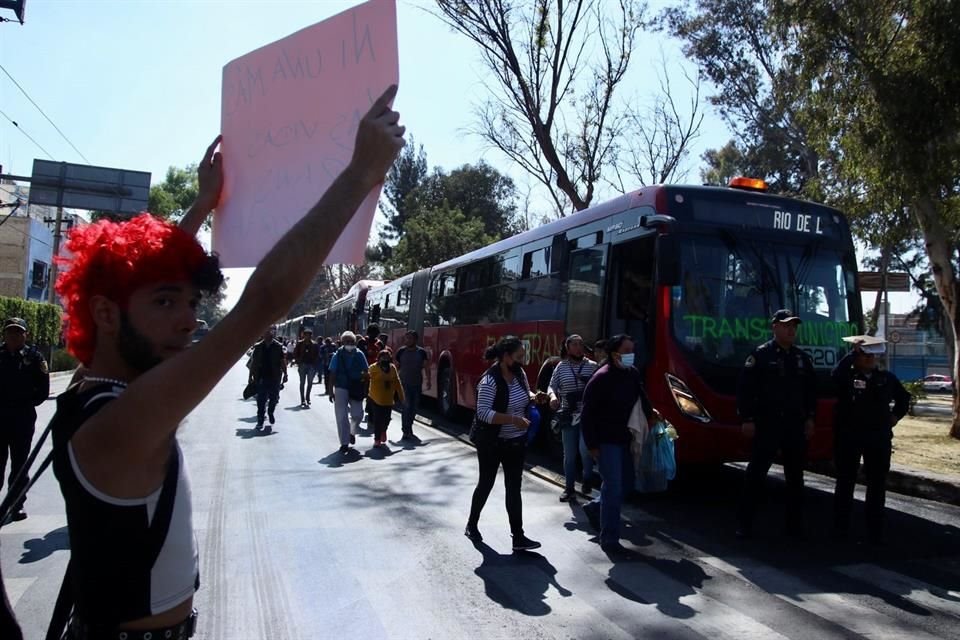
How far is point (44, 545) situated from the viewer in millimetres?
6641

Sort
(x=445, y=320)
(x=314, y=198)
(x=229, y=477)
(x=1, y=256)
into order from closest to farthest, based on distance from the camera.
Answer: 1. (x=314, y=198)
2. (x=229, y=477)
3. (x=445, y=320)
4. (x=1, y=256)

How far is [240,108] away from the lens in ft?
8.06

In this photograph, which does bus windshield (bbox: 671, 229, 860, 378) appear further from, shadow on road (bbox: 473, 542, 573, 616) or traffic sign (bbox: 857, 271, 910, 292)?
traffic sign (bbox: 857, 271, 910, 292)

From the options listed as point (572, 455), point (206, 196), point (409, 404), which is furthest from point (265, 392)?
point (206, 196)

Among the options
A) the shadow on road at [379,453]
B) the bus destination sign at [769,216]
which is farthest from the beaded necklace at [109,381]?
→ the shadow on road at [379,453]

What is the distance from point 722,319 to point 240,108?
7.39 meters

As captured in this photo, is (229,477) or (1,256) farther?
(1,256)

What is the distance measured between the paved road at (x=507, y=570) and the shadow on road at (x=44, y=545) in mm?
22

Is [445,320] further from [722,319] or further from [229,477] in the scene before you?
[722,319]

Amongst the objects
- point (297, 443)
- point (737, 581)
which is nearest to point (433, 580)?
point (737, 581)

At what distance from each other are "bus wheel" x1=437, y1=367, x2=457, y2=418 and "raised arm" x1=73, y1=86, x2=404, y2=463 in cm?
1524

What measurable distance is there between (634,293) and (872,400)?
2976 millimetres

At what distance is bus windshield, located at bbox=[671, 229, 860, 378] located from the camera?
8891mm

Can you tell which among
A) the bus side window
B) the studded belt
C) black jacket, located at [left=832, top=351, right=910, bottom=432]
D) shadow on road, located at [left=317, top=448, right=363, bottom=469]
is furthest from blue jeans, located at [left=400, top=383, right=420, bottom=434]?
the studded belt
